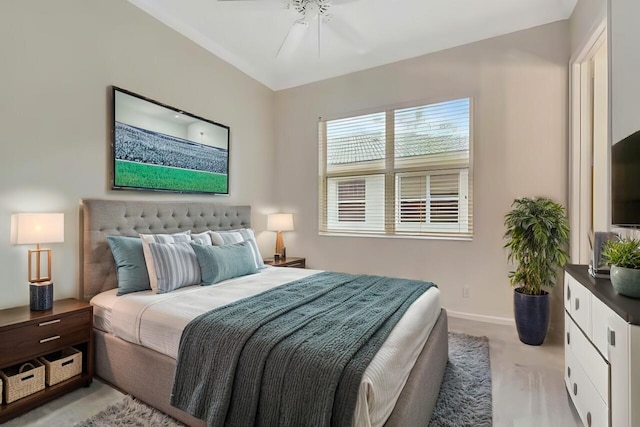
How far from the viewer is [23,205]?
2182 mm

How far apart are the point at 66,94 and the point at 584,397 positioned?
12.7ft

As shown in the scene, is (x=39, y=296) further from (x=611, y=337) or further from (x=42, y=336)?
(x=611, y=337)

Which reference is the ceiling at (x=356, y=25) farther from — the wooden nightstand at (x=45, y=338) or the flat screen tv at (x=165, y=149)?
the wooden nightstand at (x=45, y=338)

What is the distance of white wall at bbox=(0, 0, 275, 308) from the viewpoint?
2135 millimetres

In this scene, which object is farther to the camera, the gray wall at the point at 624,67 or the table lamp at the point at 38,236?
the table lamp at the point at 38,236

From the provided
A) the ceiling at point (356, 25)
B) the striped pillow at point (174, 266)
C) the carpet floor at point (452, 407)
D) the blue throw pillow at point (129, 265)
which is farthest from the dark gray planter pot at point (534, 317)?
the blue throw pillow at point (129, 265)

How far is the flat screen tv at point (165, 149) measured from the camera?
2.75m

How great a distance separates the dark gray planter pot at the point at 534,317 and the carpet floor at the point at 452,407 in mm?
671

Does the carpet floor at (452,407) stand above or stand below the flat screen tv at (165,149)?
below

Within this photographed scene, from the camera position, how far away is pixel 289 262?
13.4ft

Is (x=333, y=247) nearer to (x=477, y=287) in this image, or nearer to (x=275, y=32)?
(x=477, y=287)

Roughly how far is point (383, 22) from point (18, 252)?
12.3ft

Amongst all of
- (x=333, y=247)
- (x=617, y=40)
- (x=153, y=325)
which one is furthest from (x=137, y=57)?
(x=617, y=40)

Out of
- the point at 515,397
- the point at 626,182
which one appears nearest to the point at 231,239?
the point at 515,397
